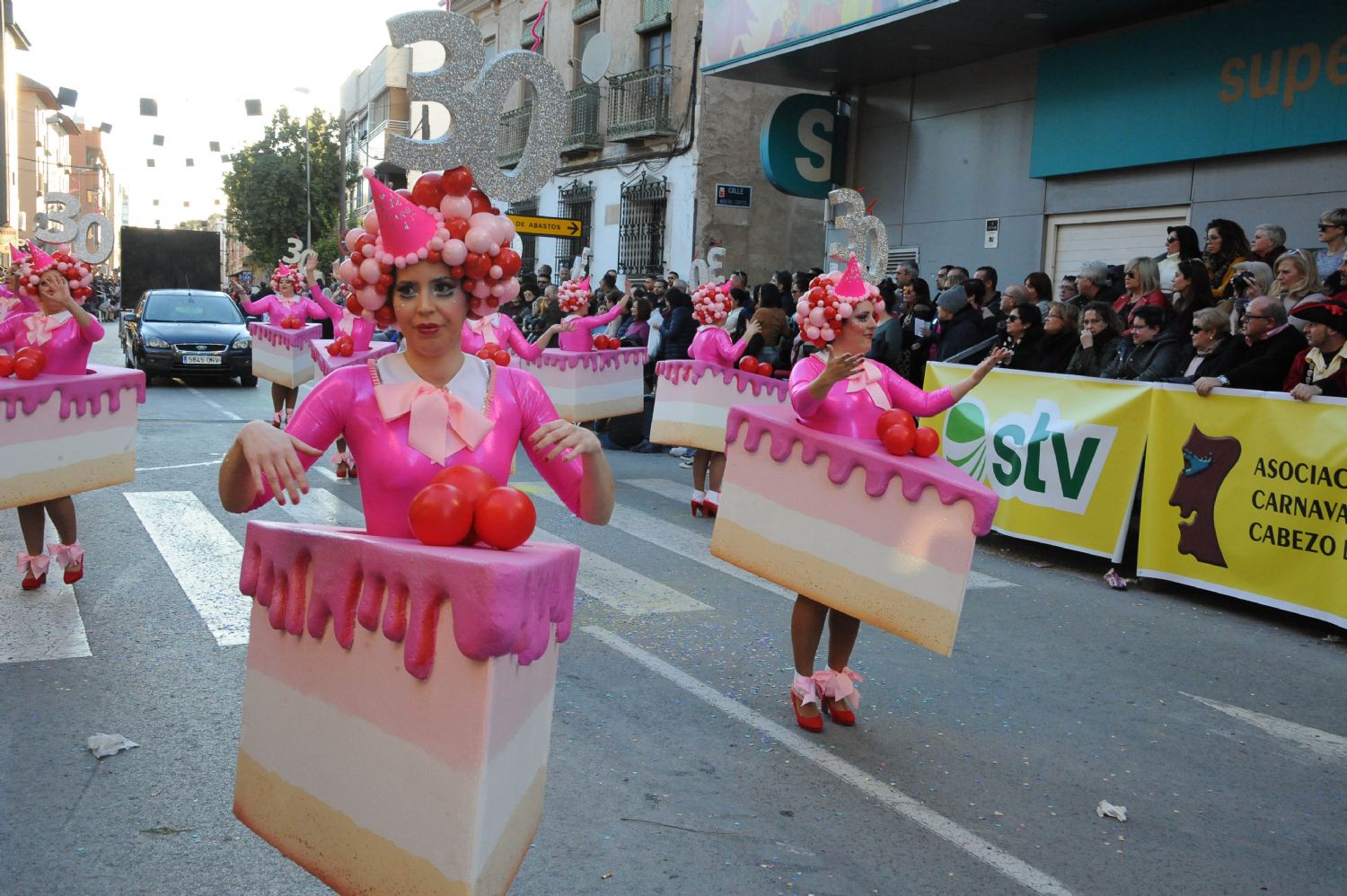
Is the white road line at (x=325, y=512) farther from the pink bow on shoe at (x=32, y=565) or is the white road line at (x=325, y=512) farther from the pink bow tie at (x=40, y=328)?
the pink bow tie at (x=40, y=328)

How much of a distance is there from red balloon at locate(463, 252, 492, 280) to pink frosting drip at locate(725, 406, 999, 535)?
2201 millimetres

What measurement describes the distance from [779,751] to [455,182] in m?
2.69

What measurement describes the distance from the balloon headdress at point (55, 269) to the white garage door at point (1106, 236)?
976 cm

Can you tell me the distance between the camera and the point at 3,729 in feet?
14.7

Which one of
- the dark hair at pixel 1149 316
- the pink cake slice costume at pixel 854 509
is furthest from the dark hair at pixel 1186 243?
the pink cake slice costume at pixel 854 509

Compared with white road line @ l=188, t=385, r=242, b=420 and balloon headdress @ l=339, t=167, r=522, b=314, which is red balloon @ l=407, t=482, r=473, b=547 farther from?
white road line @ l=188, t=385, r=242, b=420

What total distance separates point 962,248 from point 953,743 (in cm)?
1151

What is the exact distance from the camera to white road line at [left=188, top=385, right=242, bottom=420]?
49.9 ft

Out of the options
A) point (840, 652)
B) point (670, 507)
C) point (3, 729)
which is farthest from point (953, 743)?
point (670, 507)

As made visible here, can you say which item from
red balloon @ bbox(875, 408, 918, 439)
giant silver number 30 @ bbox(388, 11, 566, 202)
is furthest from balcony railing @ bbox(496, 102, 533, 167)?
giant silver number 30 @ bbox(388, 11, 566, 202)

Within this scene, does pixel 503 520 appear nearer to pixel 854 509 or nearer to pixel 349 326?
pixel 854 509

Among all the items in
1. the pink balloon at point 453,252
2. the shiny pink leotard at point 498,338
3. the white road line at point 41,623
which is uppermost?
the pink balloon at point 453,252

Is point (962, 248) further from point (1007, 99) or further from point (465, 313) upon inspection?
point (465, 313)

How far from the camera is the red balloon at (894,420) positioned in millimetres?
4773
